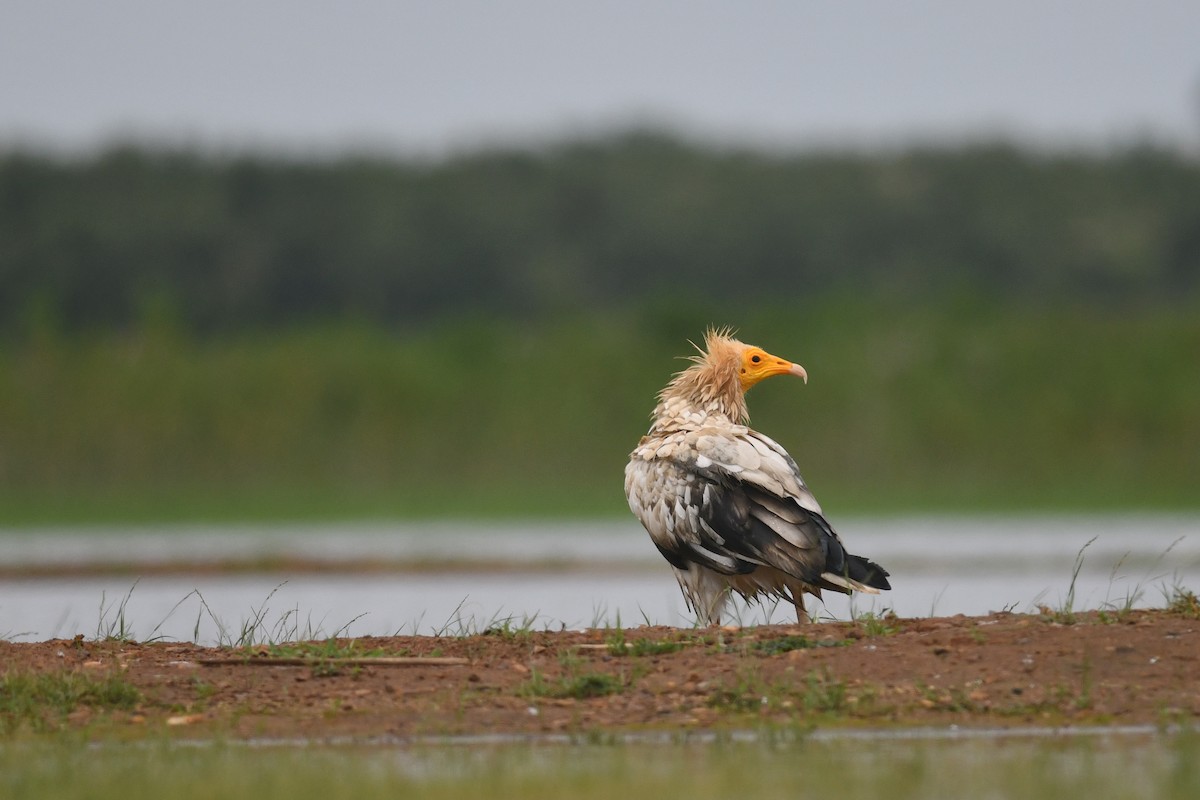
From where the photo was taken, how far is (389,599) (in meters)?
20.7

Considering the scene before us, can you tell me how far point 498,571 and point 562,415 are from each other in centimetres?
1580

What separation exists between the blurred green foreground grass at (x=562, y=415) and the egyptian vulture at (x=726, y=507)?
23.9m

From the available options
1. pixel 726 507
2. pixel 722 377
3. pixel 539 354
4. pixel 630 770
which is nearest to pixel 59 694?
pixel 630 770

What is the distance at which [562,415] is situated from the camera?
133 feet

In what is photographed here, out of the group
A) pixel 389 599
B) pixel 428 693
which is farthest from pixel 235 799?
pixel 389 599

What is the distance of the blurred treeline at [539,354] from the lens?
3881 cm

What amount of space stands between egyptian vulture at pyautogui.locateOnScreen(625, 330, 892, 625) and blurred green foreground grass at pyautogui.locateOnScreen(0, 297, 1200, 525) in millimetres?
23862

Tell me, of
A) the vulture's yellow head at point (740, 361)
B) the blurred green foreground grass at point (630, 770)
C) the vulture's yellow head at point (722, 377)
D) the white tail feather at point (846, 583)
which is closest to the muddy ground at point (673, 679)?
the blurred green foreground grass at point (630, 770)

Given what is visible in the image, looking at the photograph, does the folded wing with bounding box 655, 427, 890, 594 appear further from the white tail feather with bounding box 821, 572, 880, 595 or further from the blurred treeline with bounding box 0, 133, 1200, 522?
the blurred treeline with bounding box 0, 133, 1200, 522

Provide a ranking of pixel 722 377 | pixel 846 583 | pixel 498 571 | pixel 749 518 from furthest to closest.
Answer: pixel 498 571
pixel 722 377
pixel 749 518
pixel 846 583

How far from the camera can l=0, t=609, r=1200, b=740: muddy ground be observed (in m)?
8.08

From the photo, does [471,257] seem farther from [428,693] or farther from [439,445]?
[428,693]

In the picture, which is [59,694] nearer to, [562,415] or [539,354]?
[562,415]

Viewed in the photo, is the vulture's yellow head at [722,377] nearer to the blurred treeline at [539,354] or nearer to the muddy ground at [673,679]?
the muddy ground at [673,679]
